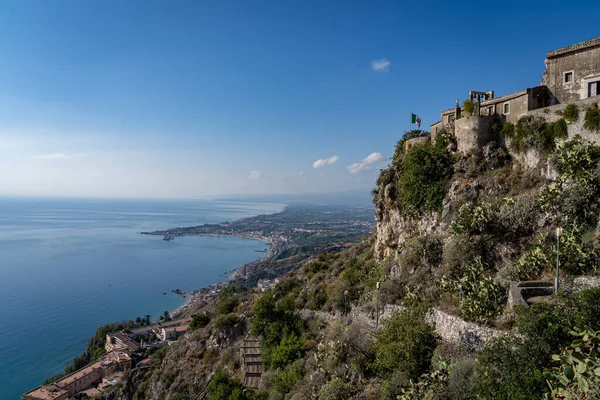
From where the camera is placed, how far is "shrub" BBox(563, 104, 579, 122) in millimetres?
12187

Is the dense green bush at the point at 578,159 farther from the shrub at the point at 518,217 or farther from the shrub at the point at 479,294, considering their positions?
the shrub at the point at 479,294

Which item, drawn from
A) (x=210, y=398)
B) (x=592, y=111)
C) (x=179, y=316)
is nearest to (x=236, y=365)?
(x=210, y=398)

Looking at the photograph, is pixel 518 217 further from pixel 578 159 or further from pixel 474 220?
pixel 578 159

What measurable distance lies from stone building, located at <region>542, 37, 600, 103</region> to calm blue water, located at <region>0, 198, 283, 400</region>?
5083 cm

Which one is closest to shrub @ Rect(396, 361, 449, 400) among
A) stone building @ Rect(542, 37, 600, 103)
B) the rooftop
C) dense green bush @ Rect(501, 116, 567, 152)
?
dense green bush @ Rect(501, 116, 567, 152)

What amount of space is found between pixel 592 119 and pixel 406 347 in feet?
32.2

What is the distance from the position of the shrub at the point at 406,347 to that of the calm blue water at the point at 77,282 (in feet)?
138

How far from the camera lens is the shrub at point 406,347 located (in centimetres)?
1060

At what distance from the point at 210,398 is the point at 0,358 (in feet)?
142

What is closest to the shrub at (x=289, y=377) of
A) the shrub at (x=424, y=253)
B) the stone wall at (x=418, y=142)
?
the shrub at (x=424, y=253)

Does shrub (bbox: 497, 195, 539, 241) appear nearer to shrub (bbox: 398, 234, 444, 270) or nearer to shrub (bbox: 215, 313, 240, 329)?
shrub (bbox: 398, 234, 444, 270)

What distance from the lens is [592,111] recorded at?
1177cm

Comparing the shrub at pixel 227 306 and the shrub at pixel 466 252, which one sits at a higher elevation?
the shrub at pixel 466 252

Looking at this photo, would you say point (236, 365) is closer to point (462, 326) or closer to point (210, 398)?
point (210, 398)
